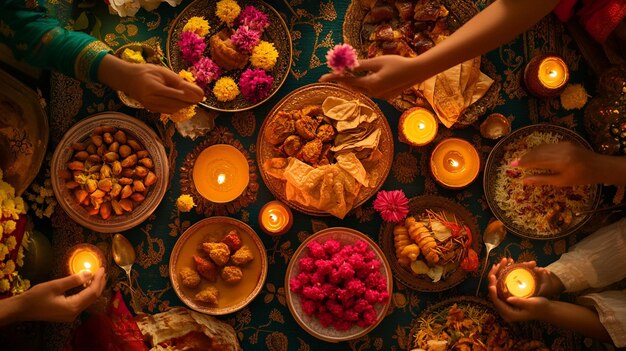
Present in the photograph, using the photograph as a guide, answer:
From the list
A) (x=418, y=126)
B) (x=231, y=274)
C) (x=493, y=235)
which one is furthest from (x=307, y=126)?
(x=493, y=235)

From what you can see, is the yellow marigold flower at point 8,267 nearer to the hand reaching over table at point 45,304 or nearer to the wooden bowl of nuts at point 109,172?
the hand reaching over table at point 45,304

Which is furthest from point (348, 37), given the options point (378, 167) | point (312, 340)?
point (312, 340)

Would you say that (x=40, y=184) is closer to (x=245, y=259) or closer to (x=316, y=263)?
(x=245, y=259)

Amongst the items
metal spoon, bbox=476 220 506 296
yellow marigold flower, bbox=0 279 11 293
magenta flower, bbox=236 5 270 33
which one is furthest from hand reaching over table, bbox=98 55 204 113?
metal spoon, bbox=476 220 506 296

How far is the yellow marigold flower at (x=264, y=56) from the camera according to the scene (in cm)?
255

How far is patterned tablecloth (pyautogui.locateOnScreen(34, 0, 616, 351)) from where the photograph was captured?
2639 mm

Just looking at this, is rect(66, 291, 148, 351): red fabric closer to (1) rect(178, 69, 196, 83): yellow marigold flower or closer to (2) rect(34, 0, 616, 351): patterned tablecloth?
(2) rect(34, 0, 616, 351): patterned tablecloth

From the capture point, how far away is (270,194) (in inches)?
105

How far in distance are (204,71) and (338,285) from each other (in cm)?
124

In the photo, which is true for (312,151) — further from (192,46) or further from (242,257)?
(192,46)

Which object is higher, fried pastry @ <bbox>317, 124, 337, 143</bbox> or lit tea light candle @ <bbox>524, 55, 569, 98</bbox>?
lit tea light candle @ <bbox>524, 55, 569, 98</bbox>

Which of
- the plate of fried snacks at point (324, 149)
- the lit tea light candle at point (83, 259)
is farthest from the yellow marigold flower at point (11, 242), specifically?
the plate of fried snacks at point (324, 149)

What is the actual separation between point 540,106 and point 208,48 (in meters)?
1.75

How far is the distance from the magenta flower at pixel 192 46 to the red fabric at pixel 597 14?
1795mm
